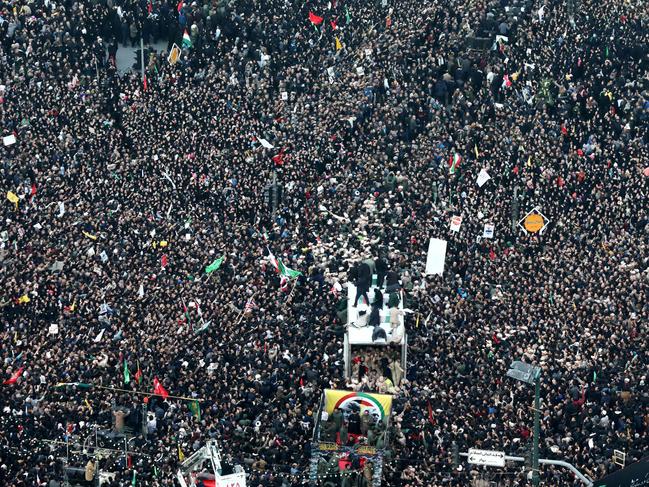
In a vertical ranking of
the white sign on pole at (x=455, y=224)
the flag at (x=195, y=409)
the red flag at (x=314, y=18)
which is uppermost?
the red flag at (x=314, y=18)

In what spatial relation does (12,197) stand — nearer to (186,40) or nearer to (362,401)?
(186,40)

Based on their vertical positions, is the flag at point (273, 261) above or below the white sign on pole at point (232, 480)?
above

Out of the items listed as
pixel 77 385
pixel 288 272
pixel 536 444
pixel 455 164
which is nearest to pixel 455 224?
pixel 455 164

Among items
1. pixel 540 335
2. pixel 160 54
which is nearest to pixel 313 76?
pixel 160 54

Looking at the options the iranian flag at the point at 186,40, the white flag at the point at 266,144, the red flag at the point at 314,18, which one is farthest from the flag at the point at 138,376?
the red flag at the point at 314,18

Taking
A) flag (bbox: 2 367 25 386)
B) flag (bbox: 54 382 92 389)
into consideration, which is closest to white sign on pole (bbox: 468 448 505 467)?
flag (bbox: 54 382 92 389)

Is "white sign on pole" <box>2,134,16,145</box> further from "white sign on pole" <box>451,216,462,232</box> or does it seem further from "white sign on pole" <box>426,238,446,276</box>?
"white sign on pole" <box>451,216,462,232</box>

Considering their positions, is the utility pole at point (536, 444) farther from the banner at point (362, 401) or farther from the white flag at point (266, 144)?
the white flag at point (266, 144)
